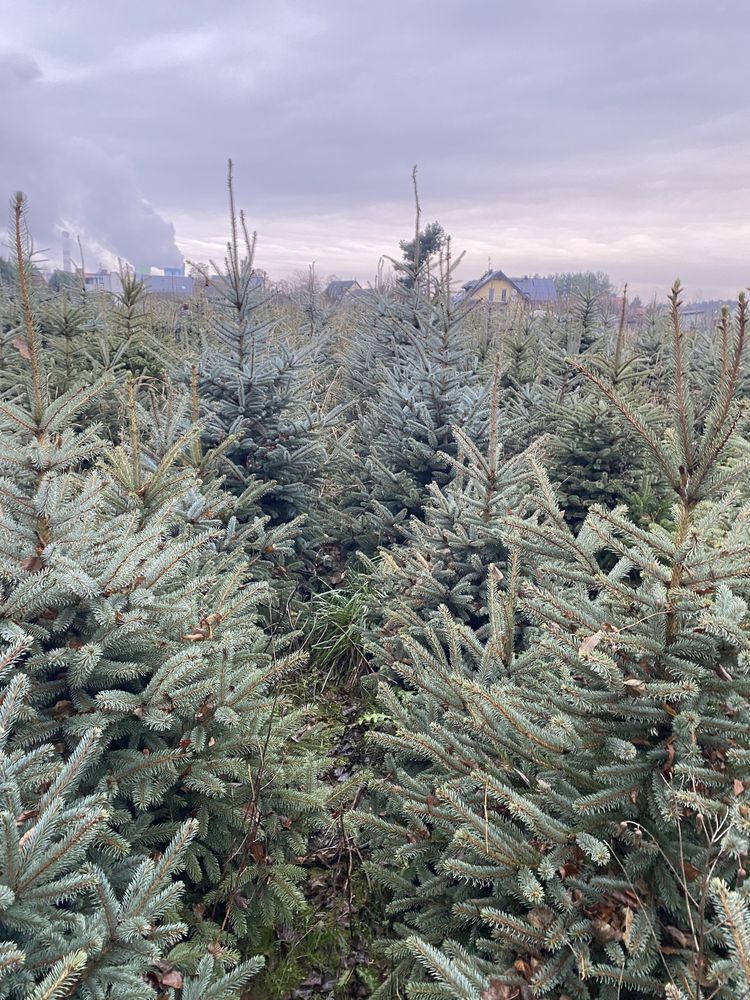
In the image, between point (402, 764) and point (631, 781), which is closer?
point (631, 781)

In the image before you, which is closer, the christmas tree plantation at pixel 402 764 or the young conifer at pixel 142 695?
the christmas tree plantation at pixel 402 764

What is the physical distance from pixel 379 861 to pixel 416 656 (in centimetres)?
94

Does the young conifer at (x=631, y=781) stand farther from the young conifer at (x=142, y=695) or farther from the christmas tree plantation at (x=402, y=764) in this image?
the young conifer at (x=142, y=695)

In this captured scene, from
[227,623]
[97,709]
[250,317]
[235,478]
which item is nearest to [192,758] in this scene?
[97,709]

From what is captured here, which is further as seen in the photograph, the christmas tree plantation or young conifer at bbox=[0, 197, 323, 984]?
young conifer at bbox=[0, 197, 323, 984]

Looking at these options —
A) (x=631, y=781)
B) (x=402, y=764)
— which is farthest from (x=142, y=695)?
(x=631, y=781)

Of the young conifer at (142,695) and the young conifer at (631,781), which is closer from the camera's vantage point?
the young conifer at (631,781)

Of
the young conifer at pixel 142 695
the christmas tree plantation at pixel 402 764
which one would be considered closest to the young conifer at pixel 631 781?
the christmas tree plantation at pixel 402 764

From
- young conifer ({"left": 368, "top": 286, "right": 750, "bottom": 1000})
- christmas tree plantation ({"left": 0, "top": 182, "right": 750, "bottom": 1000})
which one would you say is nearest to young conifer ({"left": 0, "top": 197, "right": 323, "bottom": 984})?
christmas tree plantation ({"left": 0, "top": 182, "right": 750, "bottom": 1000})

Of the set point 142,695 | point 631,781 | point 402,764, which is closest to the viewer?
point 631,781

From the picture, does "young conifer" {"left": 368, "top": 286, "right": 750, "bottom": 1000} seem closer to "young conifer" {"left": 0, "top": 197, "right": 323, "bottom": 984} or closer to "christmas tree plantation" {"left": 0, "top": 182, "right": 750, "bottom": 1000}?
"christmas tree plantation" {"left": 0, "top": 182, "right": 750, "bottom": 1000}

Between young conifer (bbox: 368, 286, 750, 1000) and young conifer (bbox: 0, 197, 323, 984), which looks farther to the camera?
young conifer (bbox: 0, 197, 323, 984)

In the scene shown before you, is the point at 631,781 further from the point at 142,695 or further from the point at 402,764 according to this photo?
the point at 142,695

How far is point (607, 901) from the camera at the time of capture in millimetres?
1764
